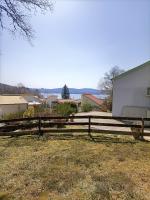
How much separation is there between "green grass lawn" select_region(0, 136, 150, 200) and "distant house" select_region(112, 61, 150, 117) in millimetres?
9304

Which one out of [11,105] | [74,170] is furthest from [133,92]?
[11,105]

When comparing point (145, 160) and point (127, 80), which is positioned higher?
point (127, 80)

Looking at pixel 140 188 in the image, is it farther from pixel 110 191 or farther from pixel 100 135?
pixel 100 135

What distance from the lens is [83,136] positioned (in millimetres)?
10664

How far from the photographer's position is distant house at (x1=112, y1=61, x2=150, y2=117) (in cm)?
1827

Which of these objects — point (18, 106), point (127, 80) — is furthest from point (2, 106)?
point (127, 80)

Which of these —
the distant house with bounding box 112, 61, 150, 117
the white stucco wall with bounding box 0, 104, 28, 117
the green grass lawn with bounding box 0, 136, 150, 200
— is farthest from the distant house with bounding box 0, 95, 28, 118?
the green grass lawn with bounding box 0, 136, 150, 200

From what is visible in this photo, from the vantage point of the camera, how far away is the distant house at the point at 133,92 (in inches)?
719

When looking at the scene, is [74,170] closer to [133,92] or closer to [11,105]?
[133,92]

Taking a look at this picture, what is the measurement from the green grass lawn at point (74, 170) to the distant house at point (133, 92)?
9.30 metres

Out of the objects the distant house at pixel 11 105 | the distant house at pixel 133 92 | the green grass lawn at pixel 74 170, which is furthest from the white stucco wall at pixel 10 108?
the green grass lawn at pixel 74 170

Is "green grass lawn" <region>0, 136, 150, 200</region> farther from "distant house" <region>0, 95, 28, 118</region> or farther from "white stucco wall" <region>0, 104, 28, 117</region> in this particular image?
"distant house" <region>0, 95, 28, 118</region>

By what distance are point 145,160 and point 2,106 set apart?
3760cm

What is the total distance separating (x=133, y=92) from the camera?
744 inches
